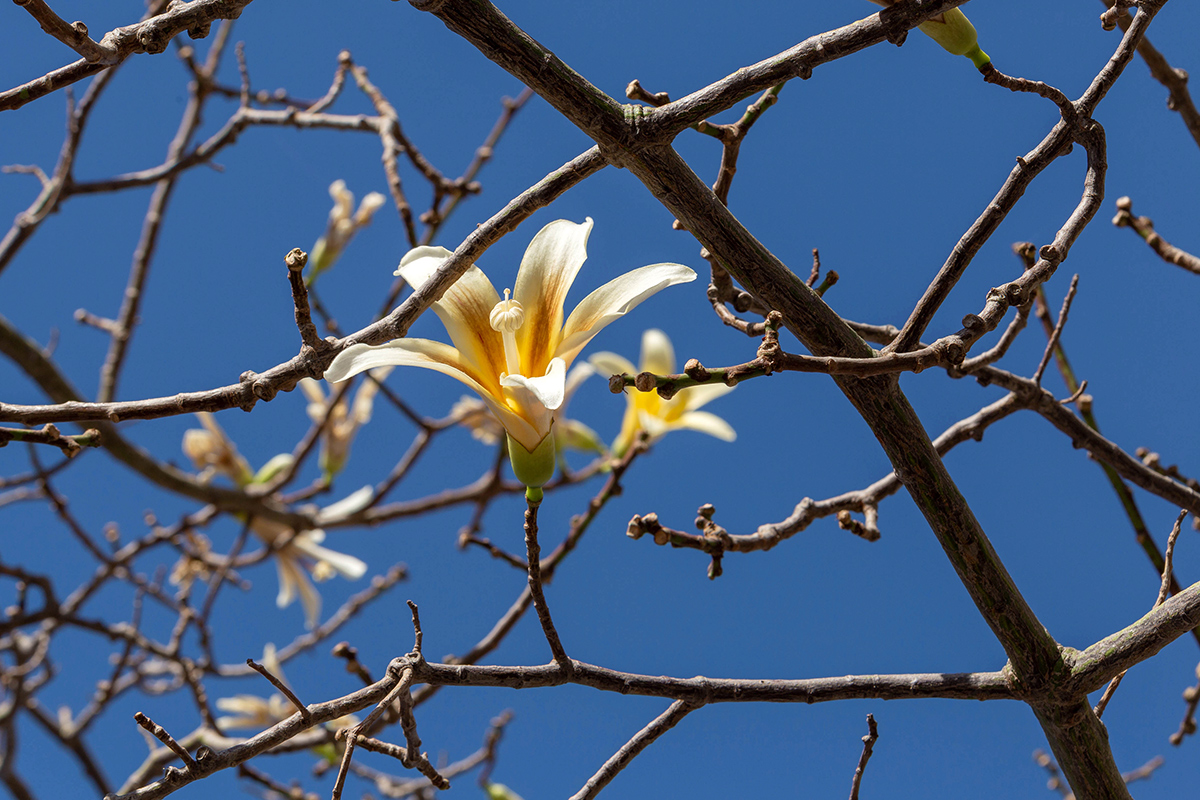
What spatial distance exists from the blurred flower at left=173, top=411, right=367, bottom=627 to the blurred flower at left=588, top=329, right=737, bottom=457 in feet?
4.33

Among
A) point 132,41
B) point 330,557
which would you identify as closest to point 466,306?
point 132,41

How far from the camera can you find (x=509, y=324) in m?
1.20

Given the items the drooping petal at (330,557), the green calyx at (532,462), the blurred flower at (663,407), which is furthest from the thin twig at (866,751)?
the drooping petal at (330,557)

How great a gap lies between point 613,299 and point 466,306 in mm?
222

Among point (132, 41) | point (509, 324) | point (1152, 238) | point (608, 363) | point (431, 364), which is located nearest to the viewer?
point (132, 41)

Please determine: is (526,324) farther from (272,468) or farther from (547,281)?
(272,468)

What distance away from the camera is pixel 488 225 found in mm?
1043

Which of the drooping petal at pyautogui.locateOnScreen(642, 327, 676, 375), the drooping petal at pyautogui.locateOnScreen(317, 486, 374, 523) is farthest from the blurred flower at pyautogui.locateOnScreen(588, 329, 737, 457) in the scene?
the drooping petal at pyautogui.locateOnScreen(317, 486, 374, 523)

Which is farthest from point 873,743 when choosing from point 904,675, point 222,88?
point 222,88

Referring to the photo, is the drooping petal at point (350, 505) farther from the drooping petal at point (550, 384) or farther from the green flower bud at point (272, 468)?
the drooping petal at point (550, 384)

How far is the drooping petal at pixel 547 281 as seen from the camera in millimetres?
1235

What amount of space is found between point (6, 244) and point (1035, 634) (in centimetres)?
264

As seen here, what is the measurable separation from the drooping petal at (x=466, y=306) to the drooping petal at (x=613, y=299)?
4.3 inches

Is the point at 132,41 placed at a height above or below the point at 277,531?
below
